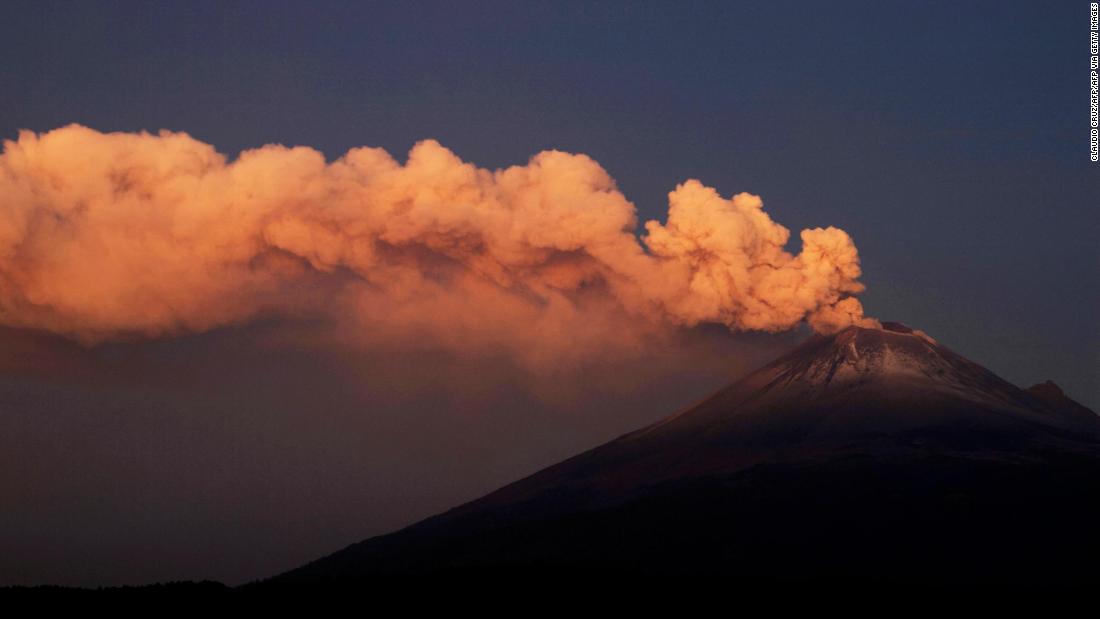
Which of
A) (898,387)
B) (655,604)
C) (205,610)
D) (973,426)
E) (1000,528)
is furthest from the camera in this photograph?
(898,387)

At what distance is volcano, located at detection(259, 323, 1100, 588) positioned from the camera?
10219 cm

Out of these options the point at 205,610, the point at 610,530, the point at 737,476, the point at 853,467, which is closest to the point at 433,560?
the point at 610,530

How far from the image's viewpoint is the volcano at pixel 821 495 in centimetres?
10219

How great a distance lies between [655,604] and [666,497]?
5462cm

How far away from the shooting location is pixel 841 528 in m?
110

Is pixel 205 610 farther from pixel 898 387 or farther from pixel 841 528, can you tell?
pixel 898 387

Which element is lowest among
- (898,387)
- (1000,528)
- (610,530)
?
(1000,528)

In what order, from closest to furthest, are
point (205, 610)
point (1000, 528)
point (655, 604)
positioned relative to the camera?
point (205, 610) → point (655, 604) → point (1000, 528)

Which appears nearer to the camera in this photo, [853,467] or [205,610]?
[205,610]

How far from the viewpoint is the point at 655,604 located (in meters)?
68.4

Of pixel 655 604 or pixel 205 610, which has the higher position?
pixel 205 610

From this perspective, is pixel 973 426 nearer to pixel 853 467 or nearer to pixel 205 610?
pixel 853 467

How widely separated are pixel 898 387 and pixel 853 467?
29.4m

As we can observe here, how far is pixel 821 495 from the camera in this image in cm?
11775
